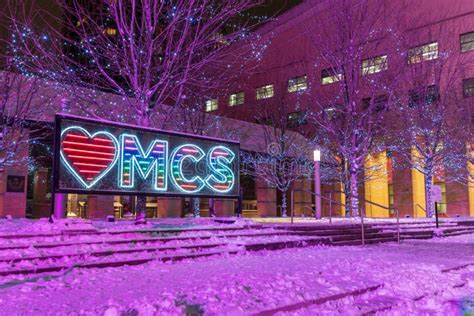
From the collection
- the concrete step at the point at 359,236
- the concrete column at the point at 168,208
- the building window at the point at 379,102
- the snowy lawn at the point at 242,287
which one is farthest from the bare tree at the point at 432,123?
the snowy lawn at the point at 242,287

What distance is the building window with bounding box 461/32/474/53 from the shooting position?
109ft

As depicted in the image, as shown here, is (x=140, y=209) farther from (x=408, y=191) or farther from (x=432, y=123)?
(x=408, y=191)

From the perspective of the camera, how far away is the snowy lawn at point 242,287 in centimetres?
538

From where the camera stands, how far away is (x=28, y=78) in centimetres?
1834

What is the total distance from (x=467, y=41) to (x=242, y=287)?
3371 centimetres

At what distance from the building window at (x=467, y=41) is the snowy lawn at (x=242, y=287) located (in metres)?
28.4

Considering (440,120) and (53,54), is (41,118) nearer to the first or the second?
(53,54)

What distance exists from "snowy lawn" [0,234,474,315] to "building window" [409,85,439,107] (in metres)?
16.7

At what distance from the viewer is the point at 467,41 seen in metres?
33.5

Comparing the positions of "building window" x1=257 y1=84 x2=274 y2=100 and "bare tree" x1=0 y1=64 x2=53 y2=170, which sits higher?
"building window" x1=257 y1=84 x2=274 y2=100

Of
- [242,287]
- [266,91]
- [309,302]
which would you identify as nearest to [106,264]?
[242,287]

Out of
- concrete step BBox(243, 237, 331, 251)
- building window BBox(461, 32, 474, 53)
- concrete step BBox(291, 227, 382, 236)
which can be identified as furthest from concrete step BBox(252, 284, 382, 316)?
building window BBox(461, 32, 474, 53)

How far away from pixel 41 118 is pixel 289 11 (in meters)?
30.9

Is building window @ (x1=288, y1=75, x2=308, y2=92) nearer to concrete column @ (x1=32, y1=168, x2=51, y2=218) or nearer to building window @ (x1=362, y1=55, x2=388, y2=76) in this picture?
building window @ (x1=362, y1=55, x2=388, y2=76)
